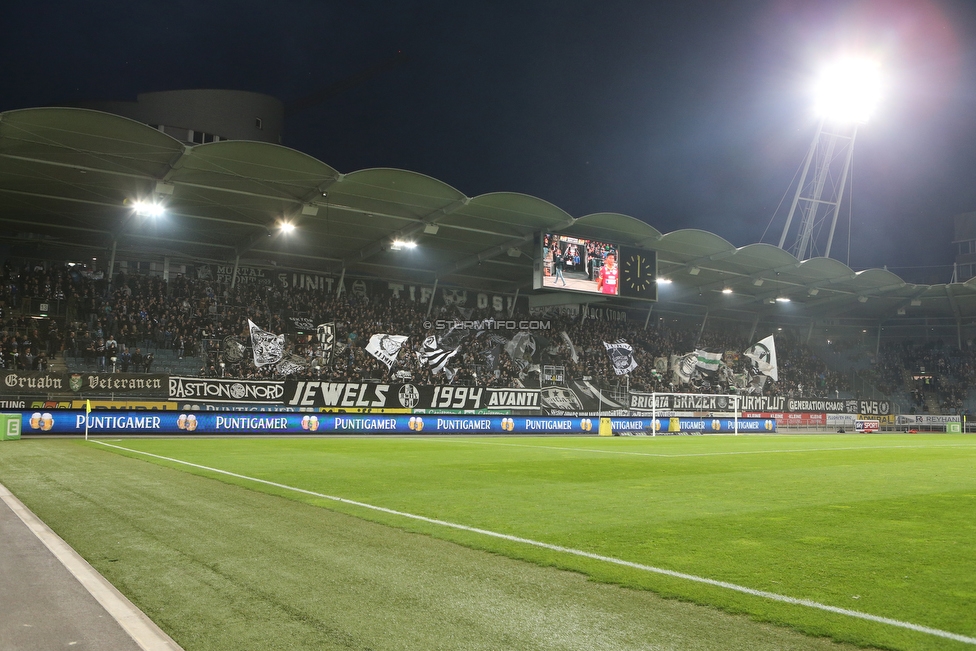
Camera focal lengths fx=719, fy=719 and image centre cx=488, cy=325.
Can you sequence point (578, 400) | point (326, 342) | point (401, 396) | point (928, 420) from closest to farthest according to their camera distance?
point (401, 396) → point (326, 342) → point (578, 400) → point (928, 420)

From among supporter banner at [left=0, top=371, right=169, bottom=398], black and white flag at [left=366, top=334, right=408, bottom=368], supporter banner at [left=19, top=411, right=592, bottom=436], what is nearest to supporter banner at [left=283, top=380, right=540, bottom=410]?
supporter banner at [left=19, top=411, right=592, bottom=436]

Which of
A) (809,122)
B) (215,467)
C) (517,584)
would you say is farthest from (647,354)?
(517,584)

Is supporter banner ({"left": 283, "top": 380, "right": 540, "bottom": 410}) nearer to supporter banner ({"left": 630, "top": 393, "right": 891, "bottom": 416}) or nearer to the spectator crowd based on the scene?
the spectator crowd

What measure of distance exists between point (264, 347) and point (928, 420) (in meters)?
52.4

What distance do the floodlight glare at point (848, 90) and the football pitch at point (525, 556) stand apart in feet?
170

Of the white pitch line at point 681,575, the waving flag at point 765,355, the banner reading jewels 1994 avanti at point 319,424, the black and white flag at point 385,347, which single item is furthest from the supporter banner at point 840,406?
the white pitch line at point 681,575

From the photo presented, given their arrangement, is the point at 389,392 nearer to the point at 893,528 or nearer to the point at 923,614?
the point at 893,528

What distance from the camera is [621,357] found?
50875mm

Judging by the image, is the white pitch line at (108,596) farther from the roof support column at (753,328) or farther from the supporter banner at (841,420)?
the roof support column at (753,328)

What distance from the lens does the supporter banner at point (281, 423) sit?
1080 inches

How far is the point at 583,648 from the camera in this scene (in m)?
4.20

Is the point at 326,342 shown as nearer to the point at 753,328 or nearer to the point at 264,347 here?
the point at 264,347

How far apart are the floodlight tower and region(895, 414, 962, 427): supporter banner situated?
14.8 m

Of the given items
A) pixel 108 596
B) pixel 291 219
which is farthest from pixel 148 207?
pixel 108 596
